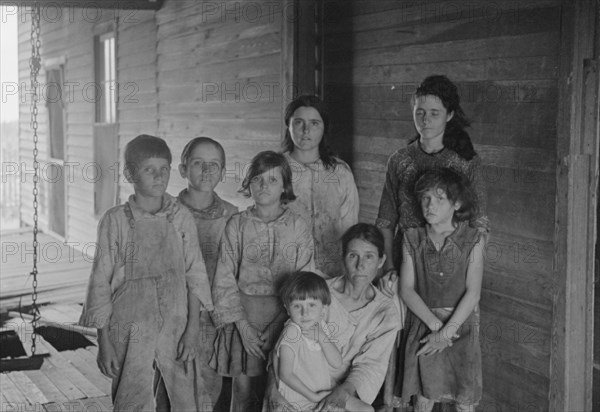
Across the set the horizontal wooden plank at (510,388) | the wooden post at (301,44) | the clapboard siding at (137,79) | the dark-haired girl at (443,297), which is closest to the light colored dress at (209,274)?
the dark-haired girl at (443,297)

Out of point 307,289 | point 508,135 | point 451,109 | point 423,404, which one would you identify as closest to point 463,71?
point 508,135

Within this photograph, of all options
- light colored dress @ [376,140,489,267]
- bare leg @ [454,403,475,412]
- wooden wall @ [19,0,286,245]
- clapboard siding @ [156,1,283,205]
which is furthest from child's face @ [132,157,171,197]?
clapboard siding @ [156,1,283,205]

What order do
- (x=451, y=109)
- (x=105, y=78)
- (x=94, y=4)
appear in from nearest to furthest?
(x=451, y=109) < (x=94, y=4) < (x=105, y=78)

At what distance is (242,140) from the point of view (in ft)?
21.9

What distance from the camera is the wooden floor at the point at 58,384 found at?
470 centimetres

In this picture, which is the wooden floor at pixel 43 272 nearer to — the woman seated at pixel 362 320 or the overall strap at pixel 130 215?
the overall strap at pixel 130 215

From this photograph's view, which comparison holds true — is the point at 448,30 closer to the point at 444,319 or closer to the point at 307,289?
the point at 444,319

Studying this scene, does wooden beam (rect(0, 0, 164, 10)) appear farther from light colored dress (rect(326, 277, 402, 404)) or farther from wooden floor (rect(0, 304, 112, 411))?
light colored dress (rect(326, 277, 402, 404))

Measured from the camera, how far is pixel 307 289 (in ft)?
10.4

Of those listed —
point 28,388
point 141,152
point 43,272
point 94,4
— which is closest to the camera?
point 141,152

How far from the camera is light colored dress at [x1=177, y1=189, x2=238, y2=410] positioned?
349 cm

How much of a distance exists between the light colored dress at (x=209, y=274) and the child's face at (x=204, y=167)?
121 mm

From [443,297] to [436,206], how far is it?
1.30ft

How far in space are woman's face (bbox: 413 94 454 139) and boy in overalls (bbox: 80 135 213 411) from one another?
1076 mm
